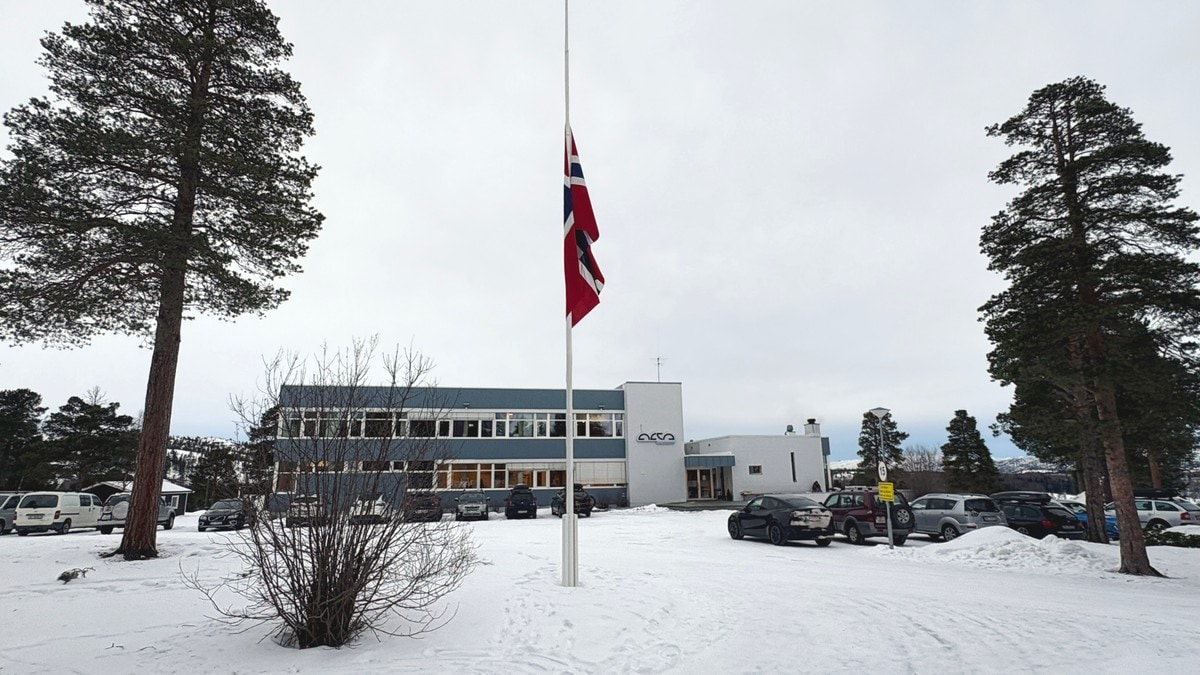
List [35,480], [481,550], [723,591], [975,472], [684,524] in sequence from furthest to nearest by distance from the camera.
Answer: [975,472], [35,480], [684,524], [481,550], [723,591]

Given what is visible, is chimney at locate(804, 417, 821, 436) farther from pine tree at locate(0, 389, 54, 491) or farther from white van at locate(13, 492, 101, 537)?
pine tree at locate(0, 389, 54, 491)

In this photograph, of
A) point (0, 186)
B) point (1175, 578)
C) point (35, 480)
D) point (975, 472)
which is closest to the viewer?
point (0, 186)

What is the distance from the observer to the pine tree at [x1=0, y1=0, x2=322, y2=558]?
11984mm

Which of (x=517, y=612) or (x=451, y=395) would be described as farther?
(x=451, y=395)

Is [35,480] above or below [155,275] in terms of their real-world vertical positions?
below

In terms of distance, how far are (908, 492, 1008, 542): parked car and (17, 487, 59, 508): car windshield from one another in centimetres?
3089

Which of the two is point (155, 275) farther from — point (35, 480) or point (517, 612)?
point (35, 480)

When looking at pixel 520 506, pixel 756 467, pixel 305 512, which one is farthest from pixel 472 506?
pixel 305 512

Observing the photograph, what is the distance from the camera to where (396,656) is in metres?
5.73

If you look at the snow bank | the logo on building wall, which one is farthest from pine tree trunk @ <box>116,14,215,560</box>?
the logo on building wall

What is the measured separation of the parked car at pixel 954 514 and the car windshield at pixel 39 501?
101ft

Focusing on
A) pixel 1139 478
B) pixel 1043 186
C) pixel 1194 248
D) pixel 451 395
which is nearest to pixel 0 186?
pixel 1043 186

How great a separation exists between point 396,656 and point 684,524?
809 inches

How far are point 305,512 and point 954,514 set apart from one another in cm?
1938
